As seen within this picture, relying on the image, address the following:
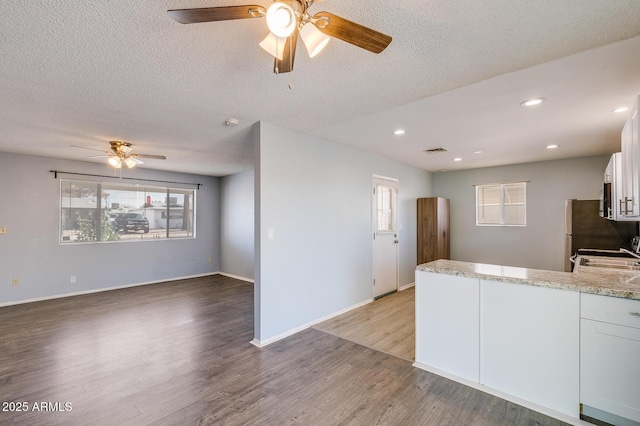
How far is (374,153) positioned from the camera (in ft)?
16.1

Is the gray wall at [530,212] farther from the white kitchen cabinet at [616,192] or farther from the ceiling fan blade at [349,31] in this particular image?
the ceiling fan blade at [349,31]

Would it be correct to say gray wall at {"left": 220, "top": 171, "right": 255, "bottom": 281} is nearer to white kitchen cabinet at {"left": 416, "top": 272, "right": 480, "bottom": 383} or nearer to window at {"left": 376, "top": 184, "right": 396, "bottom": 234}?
window at {"left": 376, "top": 184, "right": 396, "bottom": 234}

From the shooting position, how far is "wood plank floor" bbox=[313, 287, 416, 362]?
3168 mm

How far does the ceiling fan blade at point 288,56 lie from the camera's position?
1.43 m

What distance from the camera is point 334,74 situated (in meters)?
2.21

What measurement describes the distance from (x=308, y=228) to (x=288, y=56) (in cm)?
248

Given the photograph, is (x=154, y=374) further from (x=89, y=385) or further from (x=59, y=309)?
(x=59, y=309)

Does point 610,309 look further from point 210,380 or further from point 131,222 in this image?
point 131,222

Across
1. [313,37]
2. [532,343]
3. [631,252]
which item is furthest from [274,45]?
[631,252]

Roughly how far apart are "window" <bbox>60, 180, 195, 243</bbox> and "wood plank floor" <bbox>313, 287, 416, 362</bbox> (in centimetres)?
461

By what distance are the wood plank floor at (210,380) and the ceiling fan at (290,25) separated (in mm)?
2329

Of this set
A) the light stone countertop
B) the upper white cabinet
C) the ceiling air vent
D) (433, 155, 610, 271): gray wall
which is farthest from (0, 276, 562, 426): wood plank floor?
(433, 155, 610, 271): gray wall

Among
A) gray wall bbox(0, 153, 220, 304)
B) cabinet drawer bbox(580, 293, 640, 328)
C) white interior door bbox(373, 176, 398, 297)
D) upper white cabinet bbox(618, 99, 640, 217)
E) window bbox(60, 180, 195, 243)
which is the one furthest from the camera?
window bbox(60, 180, 195, 243)

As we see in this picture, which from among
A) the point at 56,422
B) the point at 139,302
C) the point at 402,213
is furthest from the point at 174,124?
the point at 402,213
